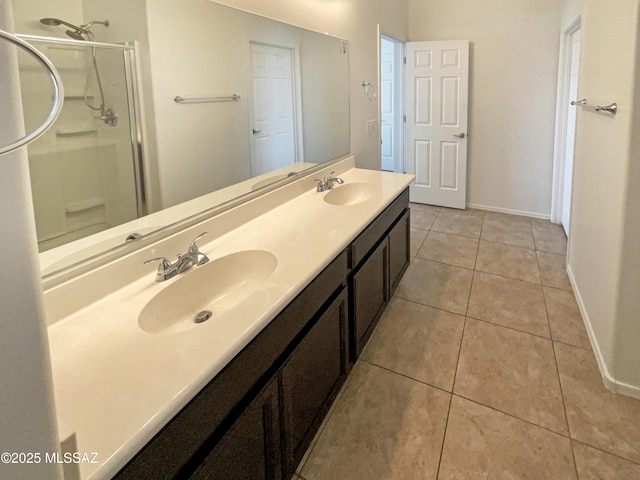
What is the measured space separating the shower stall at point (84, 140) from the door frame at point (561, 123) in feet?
12.7

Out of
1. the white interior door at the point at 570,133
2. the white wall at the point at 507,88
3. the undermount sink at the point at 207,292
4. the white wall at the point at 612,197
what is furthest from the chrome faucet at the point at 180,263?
the white wall at the point at 507,88

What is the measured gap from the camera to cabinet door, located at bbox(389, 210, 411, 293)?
2646 mm

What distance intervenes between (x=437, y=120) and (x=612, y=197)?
2984 millimetres

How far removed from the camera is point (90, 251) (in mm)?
1349

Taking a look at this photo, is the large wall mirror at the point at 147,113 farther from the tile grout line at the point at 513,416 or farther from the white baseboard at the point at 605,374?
the white baseboard at the point at 605,374

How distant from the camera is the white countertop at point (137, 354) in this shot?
79 centimetres

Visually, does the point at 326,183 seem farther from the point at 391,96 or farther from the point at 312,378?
the point at 391,96

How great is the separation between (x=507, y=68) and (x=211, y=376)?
181 inches

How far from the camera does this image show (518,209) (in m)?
4.75

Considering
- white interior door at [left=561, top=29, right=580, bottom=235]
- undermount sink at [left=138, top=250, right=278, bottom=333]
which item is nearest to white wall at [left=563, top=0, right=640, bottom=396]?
white interior door at [left=561, top=29, right=580, bottom=235]

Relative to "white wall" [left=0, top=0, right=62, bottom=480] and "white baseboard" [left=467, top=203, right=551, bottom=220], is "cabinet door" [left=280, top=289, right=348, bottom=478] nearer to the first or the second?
"white wall" [left=0, top=0, right=62, bottom=480]

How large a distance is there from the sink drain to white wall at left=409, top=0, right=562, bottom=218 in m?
4.16

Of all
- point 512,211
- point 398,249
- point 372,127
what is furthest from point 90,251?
point 512,211

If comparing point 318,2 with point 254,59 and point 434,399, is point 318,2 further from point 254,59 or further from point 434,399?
point 434,399
